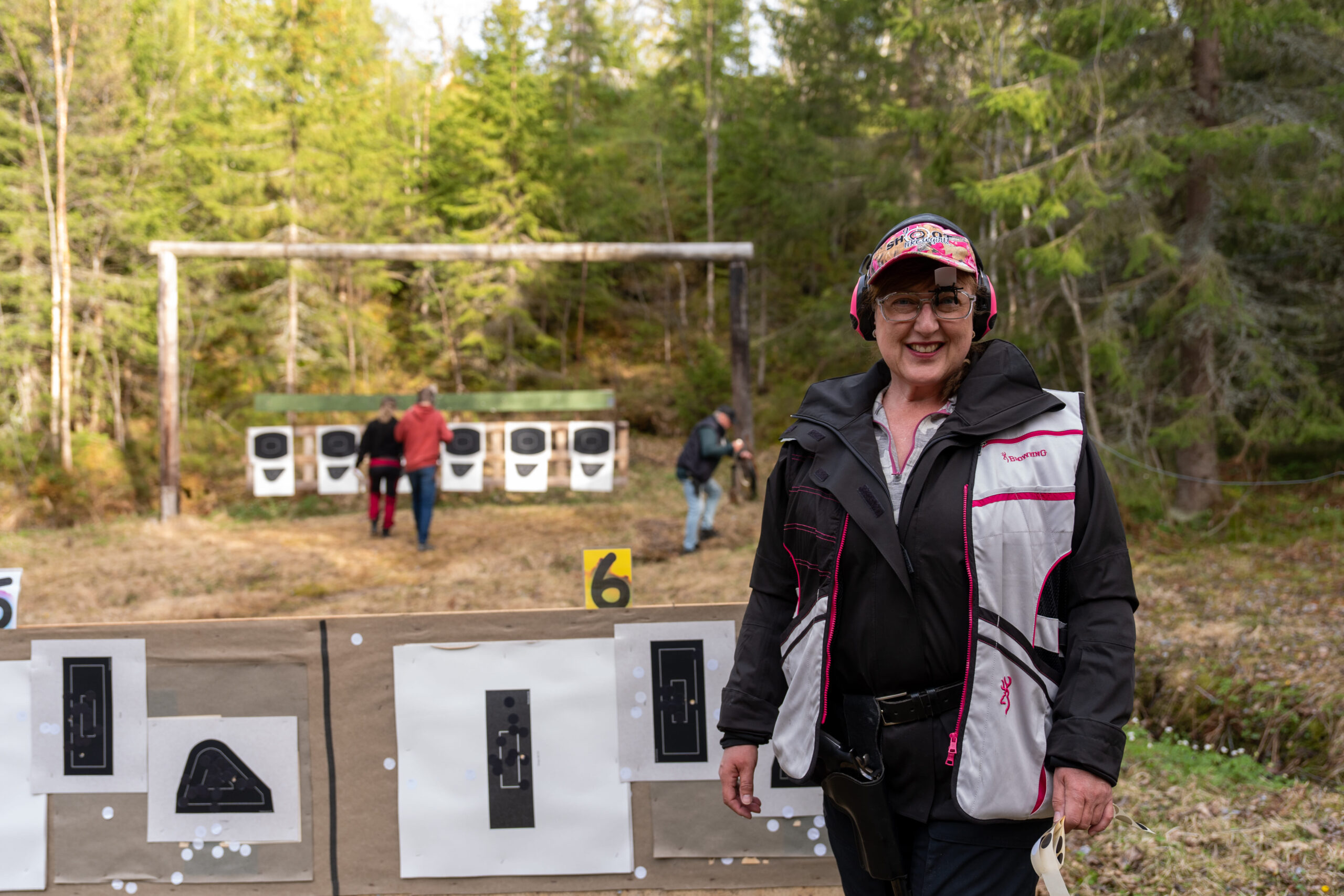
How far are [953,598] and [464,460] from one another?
44.1 feet

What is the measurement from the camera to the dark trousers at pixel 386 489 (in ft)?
35.9

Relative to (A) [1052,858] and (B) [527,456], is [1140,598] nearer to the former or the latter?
(A) [1052,858]

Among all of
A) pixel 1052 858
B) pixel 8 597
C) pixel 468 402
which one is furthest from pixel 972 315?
pixel 468 402

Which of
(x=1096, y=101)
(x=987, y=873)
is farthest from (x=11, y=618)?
(x=1096, y=101)

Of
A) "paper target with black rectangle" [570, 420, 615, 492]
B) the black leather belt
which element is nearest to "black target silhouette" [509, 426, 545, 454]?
"paper target with black rectangle" [570, 420, 615, 492]

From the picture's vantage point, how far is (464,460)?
14.6m

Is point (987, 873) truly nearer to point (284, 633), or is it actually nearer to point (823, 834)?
point (823, 834)

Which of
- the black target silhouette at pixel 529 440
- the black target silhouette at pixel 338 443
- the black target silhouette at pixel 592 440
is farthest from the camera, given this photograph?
the black target silhouette at pixel 529 440

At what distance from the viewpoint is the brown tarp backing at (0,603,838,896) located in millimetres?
3307

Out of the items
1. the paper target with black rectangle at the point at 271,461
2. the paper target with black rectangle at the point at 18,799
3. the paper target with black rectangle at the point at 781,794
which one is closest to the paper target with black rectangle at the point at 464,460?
the paper target with black rectangle at the point at 271,461

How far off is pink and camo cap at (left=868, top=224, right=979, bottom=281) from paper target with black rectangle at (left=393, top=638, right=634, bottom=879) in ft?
6.53

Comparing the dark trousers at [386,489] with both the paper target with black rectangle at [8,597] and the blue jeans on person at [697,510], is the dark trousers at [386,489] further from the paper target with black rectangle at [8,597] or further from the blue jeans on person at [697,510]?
the paper target with black rectangle at [8,597]

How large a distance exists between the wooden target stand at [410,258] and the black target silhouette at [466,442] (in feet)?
10.8

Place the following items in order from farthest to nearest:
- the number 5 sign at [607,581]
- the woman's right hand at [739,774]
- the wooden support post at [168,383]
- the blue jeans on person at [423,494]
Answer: the wooden support post at [168,383]
the blue jeans on person at [423,494]
the number 5 sign at [607,581]
the woman's right hand at [739,774]
